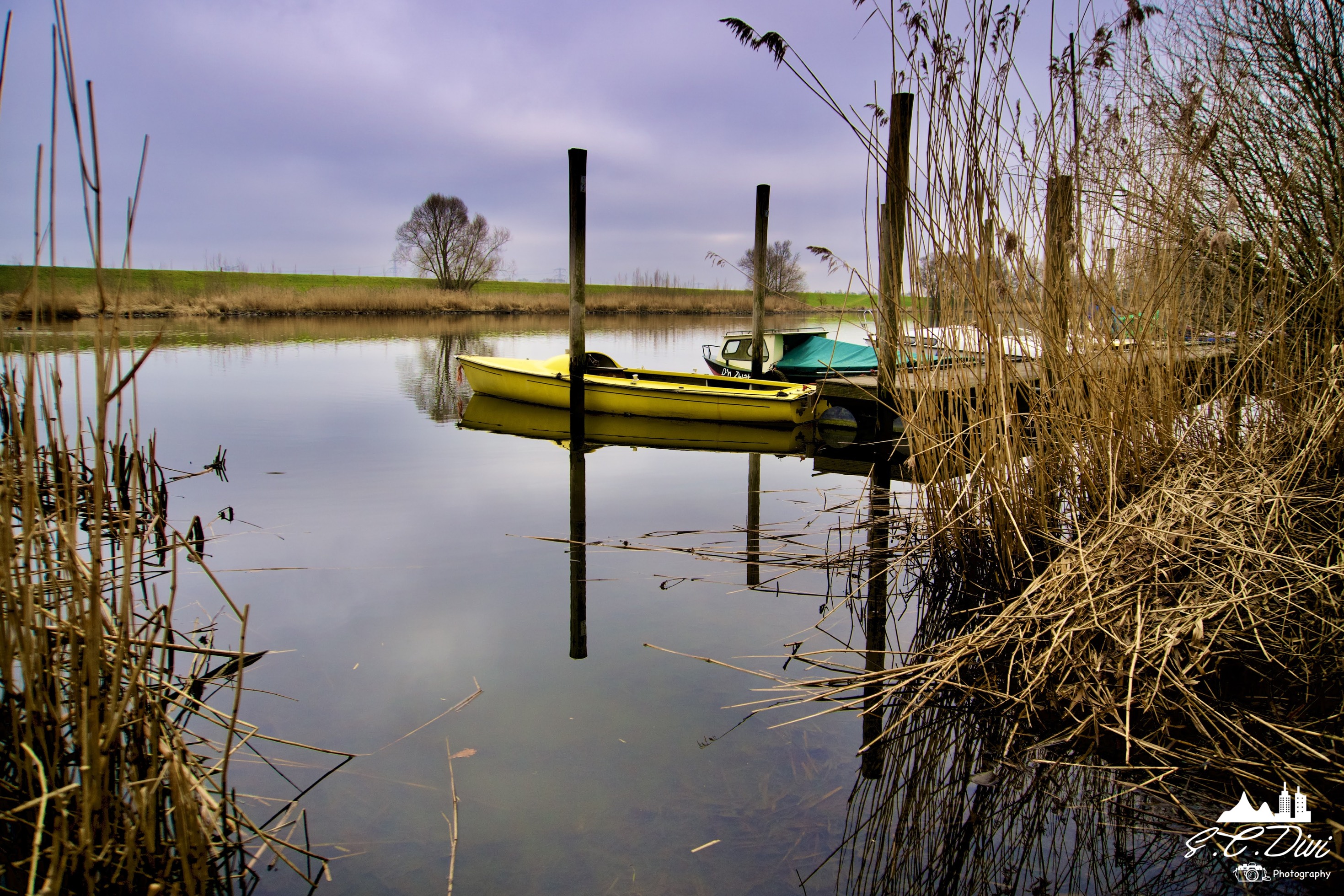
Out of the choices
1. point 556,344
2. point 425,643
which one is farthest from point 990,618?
point 556,344

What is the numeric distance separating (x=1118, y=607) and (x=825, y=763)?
1.13 metres

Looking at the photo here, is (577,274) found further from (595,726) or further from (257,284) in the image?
(257,284)

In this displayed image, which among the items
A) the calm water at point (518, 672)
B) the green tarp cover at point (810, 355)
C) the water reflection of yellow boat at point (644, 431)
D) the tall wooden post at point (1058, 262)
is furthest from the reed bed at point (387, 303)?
the tall wooden post at point (1058, 262)

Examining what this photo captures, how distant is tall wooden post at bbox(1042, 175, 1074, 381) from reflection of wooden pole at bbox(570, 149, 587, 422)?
7291 mm

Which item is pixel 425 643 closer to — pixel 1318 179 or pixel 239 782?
pixel 239 782

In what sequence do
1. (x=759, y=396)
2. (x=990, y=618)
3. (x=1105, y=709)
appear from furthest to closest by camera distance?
(x=759, y=396)
(x=990, y=618)
(x=1105, y=709)

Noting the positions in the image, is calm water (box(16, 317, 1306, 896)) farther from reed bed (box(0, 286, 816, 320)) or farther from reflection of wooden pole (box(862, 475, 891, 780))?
reed bed (box(0, 286, 816, 320))

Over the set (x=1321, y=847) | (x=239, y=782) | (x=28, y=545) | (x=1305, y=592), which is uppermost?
(x=28, y=545)

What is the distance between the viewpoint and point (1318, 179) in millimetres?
4109
